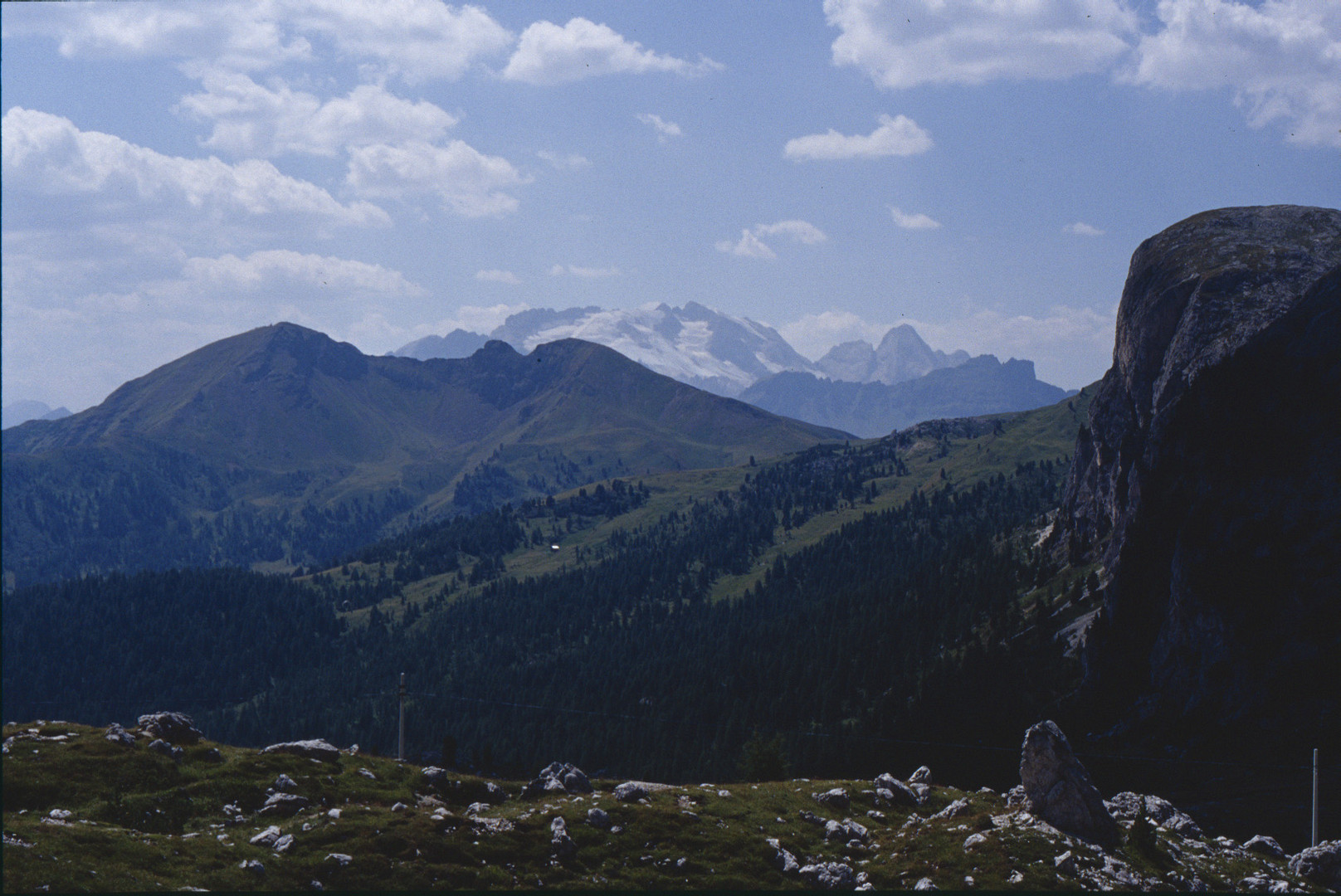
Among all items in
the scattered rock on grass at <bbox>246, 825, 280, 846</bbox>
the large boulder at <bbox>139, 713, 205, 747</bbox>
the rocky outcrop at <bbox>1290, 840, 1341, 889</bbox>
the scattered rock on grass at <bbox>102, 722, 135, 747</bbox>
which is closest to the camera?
the scattered rock on grass at <bbox>246, 825, 280, 846</bbox>

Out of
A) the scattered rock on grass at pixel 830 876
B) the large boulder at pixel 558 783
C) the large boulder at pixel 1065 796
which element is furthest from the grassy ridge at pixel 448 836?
the large boulder at pixel 558 783

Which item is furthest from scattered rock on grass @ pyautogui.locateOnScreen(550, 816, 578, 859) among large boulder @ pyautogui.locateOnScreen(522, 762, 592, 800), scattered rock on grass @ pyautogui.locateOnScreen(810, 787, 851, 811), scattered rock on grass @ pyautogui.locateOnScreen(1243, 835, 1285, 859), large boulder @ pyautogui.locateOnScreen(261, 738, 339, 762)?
scattered rock on grass @ pyautogui.locateOnScreen(1243, 835, 1285, 859)

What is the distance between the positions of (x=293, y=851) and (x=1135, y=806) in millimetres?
67130

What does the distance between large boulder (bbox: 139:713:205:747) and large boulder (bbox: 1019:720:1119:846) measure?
63.7m

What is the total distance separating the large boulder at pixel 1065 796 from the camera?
69688 millimetres

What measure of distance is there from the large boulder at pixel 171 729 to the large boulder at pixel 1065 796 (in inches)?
2508

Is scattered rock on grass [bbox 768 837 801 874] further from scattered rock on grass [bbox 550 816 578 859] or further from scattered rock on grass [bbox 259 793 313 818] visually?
scattered rock on grass [bbox 259 793 313 818]

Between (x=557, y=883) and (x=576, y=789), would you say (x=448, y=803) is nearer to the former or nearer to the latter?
(x=576, y=789)

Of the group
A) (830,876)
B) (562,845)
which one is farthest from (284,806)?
(830,876)

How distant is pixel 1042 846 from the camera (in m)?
65.4

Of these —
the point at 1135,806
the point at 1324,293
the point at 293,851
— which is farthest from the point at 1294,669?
the point at 293,851

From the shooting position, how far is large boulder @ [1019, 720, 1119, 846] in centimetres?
6969

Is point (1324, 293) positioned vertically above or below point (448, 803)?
above

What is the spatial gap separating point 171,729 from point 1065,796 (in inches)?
2675
